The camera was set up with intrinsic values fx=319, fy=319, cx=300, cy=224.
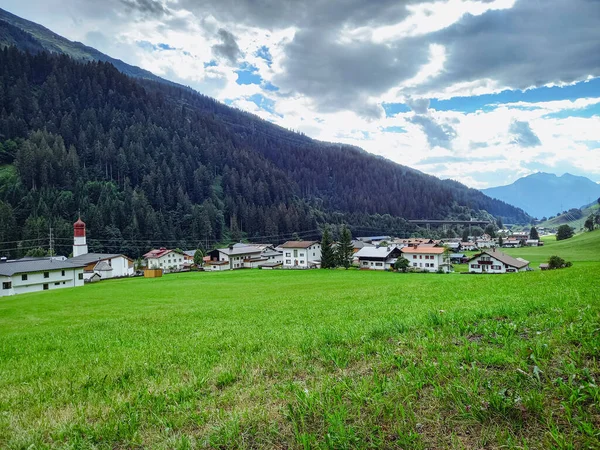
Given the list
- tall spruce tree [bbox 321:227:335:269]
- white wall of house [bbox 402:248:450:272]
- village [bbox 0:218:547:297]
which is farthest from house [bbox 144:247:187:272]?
white wall of house [bbox 402:248:450:272]

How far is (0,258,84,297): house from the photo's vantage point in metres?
53.0

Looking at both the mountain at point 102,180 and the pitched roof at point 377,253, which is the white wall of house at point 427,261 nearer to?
the pitched roof at point 377,253

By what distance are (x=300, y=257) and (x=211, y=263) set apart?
88.7ft

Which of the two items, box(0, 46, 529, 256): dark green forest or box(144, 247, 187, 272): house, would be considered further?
box(0, 46, 529, 256): dark green forest

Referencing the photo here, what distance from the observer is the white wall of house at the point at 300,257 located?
319 feet

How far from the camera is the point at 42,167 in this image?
124 m

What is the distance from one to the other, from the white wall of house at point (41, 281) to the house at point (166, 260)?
34888mm

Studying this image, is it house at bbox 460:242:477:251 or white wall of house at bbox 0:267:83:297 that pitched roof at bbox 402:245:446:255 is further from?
white wall of house at bbox 0:267:83:297

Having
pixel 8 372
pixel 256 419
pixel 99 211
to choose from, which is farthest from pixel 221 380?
pixel 99 211

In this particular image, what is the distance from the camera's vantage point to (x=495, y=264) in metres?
80.7

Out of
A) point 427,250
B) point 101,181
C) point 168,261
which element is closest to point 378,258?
point 427,250

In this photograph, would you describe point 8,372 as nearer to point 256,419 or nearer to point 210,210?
point 256,419

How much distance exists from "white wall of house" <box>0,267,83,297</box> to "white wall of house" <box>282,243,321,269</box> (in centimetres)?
5251

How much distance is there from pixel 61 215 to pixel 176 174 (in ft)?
217
